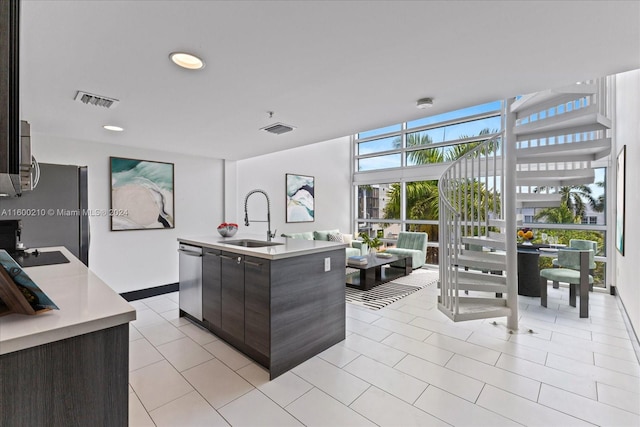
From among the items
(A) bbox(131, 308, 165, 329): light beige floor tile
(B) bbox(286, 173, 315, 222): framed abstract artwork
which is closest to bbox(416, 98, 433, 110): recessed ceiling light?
(A) bbox(131, 308, 165, 329): light beige floor tile

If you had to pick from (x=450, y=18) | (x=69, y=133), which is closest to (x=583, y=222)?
(x=450, y=18)

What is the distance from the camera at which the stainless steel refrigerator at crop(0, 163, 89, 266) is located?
2678 millimetres

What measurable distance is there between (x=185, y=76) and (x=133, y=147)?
2755mm

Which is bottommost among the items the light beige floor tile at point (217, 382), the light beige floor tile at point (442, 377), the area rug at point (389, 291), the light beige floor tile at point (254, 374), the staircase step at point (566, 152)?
the light beige floor tile at point (217, 382)

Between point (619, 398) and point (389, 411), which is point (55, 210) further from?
point (619, 398)

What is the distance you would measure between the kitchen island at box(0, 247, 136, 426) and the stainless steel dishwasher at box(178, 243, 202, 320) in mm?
2077

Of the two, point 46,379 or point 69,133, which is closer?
point 46,379

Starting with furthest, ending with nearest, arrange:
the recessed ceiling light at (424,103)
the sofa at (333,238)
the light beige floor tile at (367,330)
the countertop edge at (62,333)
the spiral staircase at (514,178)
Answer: the sofa at (333,238), the light beige floor tile at (367,330), the spiral staircase at (514,178), the recessed ceiling light at (424,103), the countertop edge at (62,333)

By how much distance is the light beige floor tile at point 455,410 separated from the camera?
69.9 inches

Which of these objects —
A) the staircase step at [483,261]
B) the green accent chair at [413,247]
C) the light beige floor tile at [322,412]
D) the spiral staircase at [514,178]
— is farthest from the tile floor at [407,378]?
the green accent chair at [413,247]

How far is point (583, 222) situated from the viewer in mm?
4645

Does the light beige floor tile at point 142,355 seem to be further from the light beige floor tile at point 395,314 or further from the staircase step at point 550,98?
the staircase step at point 550,98

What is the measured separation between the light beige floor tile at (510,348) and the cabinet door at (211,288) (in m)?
2.44

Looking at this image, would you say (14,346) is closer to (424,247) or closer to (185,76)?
(185,76)
